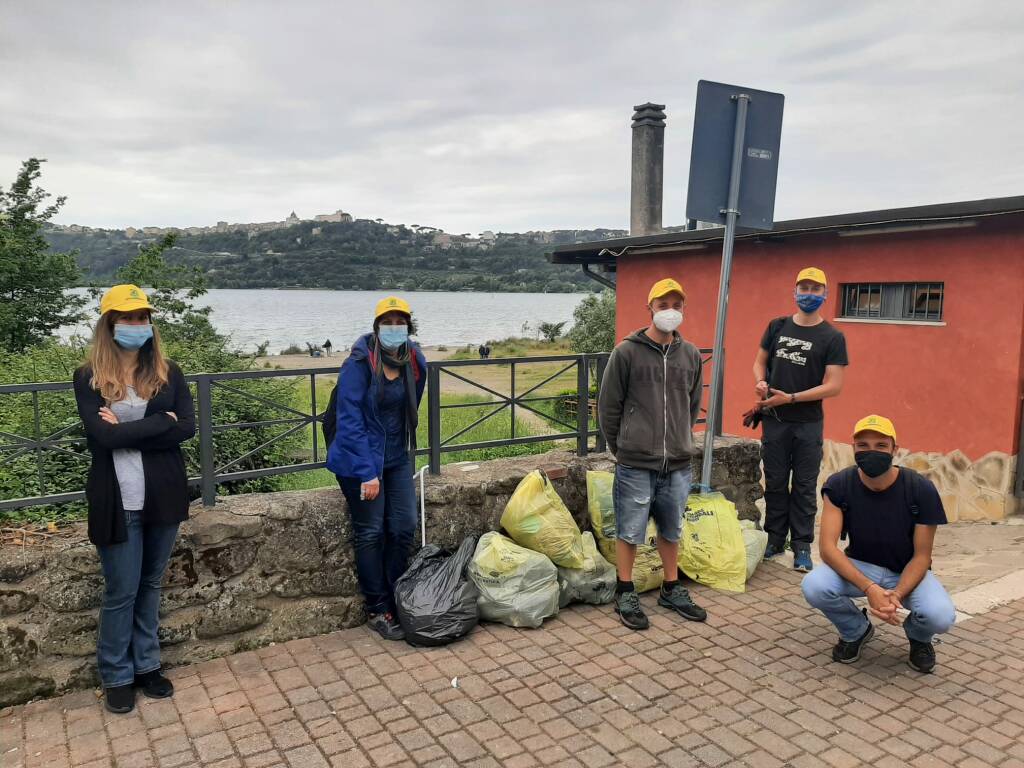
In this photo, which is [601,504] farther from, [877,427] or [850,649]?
[877,427]

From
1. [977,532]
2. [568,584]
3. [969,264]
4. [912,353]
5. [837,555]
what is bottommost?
[977,532]

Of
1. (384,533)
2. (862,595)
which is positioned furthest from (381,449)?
(862,595)

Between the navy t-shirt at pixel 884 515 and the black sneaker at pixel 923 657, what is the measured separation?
15.2 inches

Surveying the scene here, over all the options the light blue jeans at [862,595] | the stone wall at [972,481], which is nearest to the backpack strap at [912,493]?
the light blue jeans at [862,595]

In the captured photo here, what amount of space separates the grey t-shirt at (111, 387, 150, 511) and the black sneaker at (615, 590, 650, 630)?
269 centimetres

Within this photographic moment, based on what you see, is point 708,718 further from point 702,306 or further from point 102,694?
point 702,306

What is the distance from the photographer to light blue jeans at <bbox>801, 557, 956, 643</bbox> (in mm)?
3689

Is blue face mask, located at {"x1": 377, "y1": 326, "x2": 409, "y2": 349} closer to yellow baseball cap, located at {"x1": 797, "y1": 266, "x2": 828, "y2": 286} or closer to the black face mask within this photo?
the black face mask

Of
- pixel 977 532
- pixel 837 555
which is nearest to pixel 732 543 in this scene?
pixel 837 555

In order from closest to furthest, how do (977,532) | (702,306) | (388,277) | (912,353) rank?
1. (977,532)
2. (912,353)
3. (702,306)
4. (388,277)

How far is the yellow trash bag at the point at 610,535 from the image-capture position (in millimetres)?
4816

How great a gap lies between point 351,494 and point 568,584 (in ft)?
4.86

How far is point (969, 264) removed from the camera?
26.2ft

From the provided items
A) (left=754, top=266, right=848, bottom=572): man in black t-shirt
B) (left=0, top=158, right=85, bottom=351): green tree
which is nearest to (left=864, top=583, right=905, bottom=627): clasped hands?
(left=754, top=266, right=848, bottom=572): man in black t-shirt
